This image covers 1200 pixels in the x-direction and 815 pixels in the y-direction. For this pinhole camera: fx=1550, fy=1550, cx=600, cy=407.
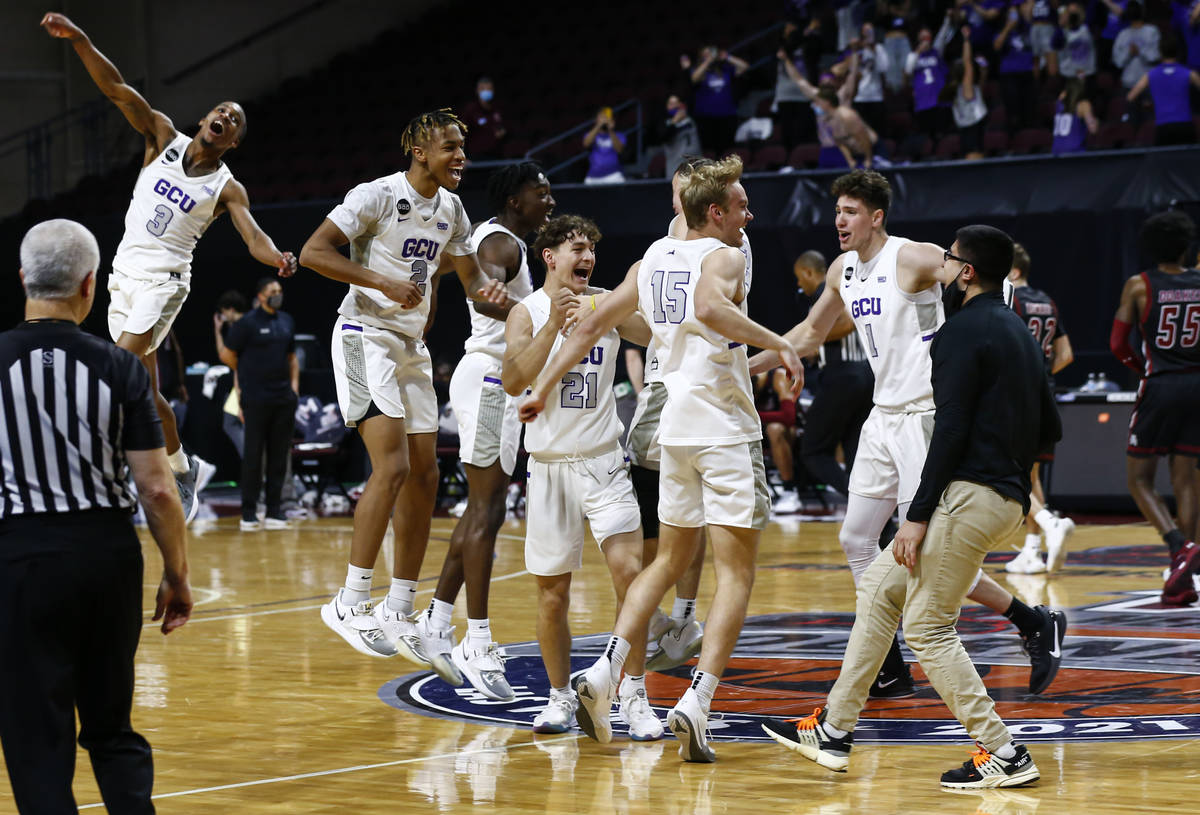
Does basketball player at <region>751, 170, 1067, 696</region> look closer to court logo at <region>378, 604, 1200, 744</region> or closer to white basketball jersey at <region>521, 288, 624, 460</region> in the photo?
court logo at <region>378, 604, 1200, 744</region>

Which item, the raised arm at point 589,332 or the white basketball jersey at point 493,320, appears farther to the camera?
the white basketball jersey at point 493,320

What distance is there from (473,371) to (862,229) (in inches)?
71.2

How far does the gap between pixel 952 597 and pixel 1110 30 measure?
1315cm

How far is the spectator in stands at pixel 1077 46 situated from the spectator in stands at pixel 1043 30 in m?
0.14

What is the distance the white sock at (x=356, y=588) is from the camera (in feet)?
21.2

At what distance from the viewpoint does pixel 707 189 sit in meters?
5.25

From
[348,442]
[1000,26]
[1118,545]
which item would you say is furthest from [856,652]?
[1000,26]

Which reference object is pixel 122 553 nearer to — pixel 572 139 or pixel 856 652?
pixel 856 652

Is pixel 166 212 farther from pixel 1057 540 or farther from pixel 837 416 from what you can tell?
pixel 1057 540

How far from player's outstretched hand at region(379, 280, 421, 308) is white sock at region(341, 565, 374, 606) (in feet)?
3.75

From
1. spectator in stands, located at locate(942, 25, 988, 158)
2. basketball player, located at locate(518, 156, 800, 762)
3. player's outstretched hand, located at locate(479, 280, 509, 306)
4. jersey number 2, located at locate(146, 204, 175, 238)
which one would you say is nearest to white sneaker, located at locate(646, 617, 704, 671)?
basketball player, located at locate(518, 156, 800, 762)

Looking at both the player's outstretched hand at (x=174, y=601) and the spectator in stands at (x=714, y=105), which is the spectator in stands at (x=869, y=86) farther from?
the player's outstretched hand at (x=174, y=601)

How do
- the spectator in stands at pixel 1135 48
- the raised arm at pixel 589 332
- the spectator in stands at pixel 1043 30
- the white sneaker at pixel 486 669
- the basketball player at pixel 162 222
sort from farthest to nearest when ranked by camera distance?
1. the spectator in stands at pixel 1043 30
2. the spectator in stands at pixel 1135 48
3. the basketball player at pixel 162 222
4. the white sneaker at pixel 486 669
5. the raised arm at pixel 589 332

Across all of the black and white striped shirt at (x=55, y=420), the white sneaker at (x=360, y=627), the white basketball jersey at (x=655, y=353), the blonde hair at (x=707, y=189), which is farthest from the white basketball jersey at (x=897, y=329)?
the black and white striped shirt at (x=55, y=420)
